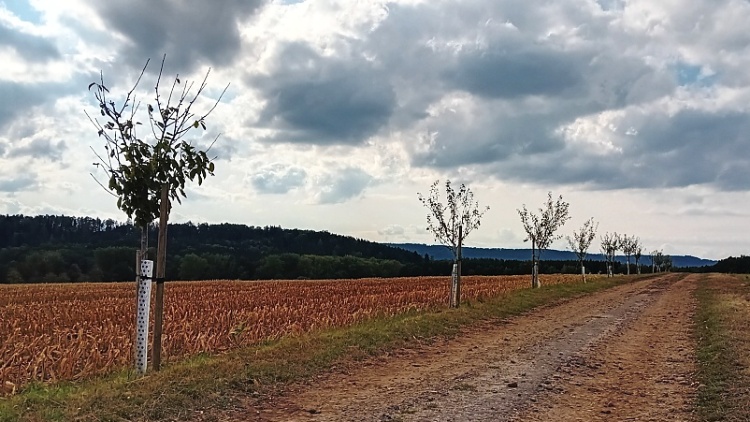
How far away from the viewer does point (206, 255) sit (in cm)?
8988

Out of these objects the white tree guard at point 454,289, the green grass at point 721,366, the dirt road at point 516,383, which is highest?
the white tree guard at point 454,289

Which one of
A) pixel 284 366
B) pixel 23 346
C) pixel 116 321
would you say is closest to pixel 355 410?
pixel 284 366

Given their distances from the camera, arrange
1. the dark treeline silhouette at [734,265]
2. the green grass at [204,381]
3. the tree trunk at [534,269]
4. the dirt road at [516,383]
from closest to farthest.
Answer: the green grass at [204,381], the dirt road at [516,383], the tree trunk at [534,269], the dark treeline silhouette at [734,265]

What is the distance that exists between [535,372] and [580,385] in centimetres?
104

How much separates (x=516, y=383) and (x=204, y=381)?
15.7 ft

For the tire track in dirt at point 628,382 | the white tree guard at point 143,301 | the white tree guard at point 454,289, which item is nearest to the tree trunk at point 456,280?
the white tree guard at point 454,289

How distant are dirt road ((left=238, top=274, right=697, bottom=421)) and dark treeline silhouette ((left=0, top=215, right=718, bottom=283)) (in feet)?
178

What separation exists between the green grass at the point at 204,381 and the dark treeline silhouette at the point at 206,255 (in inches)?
2070

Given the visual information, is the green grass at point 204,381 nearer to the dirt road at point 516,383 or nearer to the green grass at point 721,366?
the dirt road at point 516,383

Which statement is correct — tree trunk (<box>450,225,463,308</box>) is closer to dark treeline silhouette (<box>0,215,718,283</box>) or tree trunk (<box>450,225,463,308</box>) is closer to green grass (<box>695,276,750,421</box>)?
green grass (<box>695,276,750,421</box>)

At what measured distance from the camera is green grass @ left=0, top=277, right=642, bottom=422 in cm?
769

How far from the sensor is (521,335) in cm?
1623

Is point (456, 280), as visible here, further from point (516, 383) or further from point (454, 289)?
point (516, 383)

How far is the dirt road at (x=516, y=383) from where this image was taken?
27.0ft
